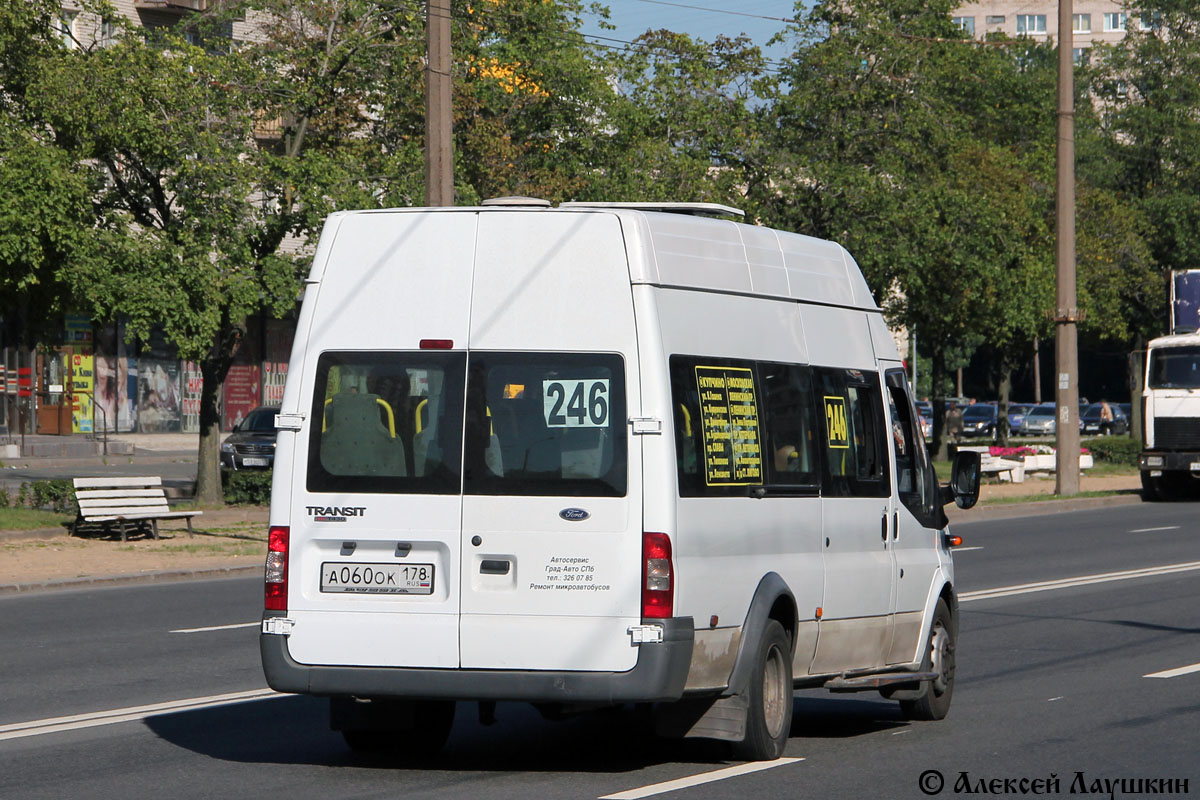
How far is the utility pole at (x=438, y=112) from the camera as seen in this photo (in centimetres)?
1847

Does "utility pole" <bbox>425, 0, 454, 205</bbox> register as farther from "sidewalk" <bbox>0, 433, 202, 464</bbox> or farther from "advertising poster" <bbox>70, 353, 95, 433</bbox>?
"advertising poster" <bbox>70, 353, 95, 433</bbox>

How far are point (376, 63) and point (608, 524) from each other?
20.2 metres

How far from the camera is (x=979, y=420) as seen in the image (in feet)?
246

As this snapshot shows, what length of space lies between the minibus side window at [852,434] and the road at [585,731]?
1.33 meters

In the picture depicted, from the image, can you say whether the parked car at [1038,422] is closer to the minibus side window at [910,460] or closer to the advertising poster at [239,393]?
the advertising poster at [239,393]

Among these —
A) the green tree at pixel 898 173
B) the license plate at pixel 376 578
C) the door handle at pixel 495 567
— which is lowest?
the license plate at pixel 376 578

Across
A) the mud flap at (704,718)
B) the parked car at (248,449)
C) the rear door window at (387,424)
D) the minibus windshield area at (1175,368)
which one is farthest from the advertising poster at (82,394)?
the mud flap at (704,718)

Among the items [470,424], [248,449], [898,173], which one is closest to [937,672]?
[470,424]

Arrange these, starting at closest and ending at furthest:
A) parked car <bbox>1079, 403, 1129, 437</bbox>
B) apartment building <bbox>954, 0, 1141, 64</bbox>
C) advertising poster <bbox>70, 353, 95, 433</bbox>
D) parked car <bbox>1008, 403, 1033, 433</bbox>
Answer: advertising poster <bbox>70, 353, 95, 433</bbox> < parked car <bbox>1079, 403, 1129, 437</bbox> < parked car <bbox>1008, 403, 1033, 433</bbox> < apartment building <bbox>954, 0, 1141, 64</bbox>

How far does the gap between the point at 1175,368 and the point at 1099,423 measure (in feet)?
138

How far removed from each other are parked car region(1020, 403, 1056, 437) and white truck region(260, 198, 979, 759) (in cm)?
7039

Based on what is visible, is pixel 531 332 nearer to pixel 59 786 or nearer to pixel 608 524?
pixel 608 524

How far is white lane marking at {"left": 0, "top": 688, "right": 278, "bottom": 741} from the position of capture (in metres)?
9.02

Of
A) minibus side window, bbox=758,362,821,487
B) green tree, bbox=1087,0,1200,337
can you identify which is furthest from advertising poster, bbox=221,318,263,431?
minibus side window, bbox=758,362,821,487
